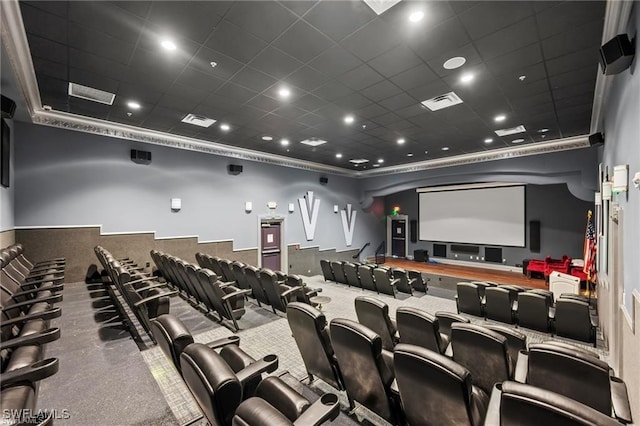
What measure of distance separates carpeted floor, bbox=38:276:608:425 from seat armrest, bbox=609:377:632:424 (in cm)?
148

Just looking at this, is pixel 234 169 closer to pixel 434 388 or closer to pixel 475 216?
pixel 434 388

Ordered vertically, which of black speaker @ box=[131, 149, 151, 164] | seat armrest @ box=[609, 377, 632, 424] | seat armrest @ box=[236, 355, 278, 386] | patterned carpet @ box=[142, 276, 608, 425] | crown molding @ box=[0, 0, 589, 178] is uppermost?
crown molding @ box=[0, 0, 589, 178]

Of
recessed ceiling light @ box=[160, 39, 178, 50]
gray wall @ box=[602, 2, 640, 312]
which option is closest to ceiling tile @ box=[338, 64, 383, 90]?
recessed ceiling light @ box=[160, 39, 178, 50]

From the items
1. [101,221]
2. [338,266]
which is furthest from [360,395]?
[101,221]

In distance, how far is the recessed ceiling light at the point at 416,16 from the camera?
2.66 meters

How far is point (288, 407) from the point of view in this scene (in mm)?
1643

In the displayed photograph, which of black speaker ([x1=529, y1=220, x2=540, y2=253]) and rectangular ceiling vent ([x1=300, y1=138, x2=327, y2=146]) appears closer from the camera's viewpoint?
rectangular ceiling vent ([x1=300, y1=138, x2=327, y2=146])

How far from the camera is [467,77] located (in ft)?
12.9

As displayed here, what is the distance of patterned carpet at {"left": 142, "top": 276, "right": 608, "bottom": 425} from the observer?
2279mm

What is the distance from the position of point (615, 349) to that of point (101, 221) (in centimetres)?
872

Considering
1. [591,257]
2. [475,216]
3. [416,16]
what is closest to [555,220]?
[475,216]

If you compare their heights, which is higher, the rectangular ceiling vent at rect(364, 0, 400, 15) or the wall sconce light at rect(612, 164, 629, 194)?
the rectangular ceiling vent at rect(364, 0, 400, 15)

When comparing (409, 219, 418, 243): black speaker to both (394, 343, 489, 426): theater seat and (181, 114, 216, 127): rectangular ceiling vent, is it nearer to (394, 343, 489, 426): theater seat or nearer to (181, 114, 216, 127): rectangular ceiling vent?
(181, 114, 216, 127): rectangular ceiling vent

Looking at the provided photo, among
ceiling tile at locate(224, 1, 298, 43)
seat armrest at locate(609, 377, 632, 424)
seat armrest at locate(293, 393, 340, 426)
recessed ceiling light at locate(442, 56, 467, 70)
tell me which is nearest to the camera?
seat armrest at locate(293, 393, 340, 426)
